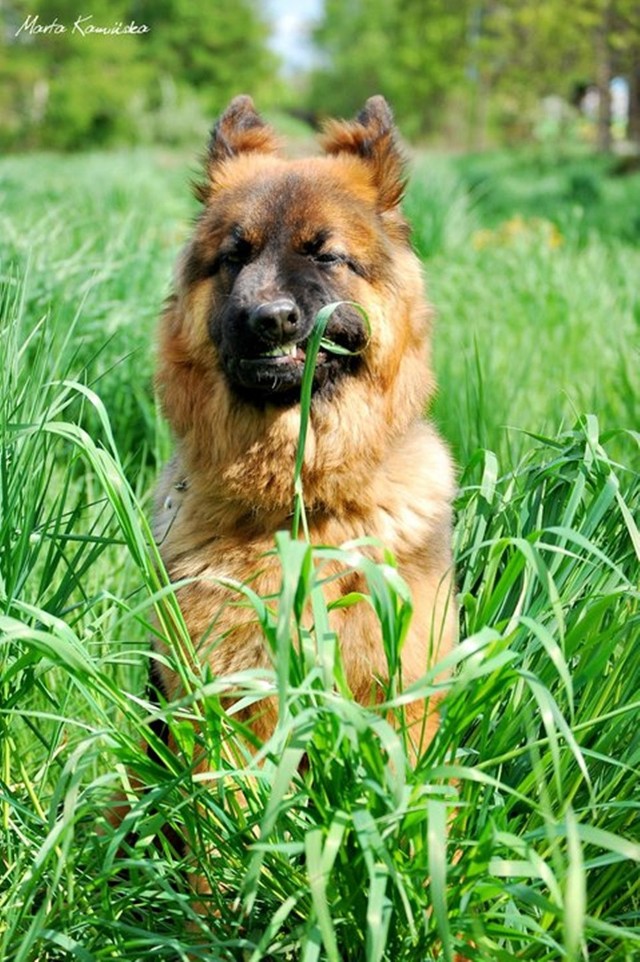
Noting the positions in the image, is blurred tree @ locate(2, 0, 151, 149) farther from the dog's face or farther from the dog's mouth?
the dog's mouth

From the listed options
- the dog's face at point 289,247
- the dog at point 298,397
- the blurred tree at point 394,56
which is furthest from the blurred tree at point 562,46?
the dog at point 298,397

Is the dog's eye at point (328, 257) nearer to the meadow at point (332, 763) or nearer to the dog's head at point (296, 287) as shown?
the dog's head at point (296, 287)

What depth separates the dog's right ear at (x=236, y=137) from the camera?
3.34m

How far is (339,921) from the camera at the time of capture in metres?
1.83

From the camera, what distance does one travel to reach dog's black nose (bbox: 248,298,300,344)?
264 centimetres

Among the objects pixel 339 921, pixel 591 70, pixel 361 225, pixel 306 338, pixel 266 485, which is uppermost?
pixel 591 70

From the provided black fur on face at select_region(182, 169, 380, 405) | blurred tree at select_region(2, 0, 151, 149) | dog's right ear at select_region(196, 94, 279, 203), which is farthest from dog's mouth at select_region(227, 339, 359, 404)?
blurred tree at select_region(2, 0, 151, 149)

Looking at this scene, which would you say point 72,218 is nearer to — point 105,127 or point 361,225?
point 361,225

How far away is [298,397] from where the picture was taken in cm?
290

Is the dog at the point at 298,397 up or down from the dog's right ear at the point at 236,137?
down

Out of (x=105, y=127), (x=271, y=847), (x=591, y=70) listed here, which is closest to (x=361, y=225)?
(x=271, y=847)

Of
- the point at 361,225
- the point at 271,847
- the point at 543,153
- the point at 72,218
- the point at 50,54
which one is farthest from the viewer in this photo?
the point at 50,54

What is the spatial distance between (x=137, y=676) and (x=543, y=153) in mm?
27414

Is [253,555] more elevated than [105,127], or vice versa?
[105,127]
